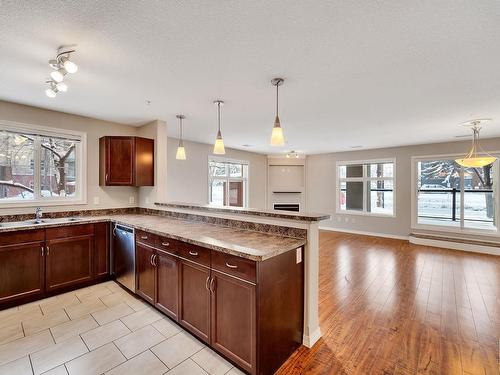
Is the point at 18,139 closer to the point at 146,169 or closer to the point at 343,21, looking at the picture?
the point at 146,169

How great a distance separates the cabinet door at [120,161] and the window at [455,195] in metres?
6.81

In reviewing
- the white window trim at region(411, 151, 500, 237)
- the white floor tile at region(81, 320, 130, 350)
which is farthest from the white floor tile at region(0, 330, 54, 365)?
the white window trim at region(411, 151, 500, 237)

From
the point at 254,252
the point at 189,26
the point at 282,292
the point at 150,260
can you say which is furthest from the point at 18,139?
the point at 282,292

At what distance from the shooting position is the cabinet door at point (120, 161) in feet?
11.9

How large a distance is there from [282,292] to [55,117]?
13.1 ft

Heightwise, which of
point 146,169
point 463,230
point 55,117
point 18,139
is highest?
point 55,117

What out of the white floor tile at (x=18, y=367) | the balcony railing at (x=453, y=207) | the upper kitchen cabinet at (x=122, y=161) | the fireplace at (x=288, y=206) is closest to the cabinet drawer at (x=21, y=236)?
the upper kitchen cabinet at (x=122, y=161)

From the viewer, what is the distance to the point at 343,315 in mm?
2609

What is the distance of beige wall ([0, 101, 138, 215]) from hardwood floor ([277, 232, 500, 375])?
3.60 meters

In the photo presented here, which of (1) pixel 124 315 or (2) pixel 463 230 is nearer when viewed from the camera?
(1) pixel 124 315

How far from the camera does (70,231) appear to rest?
307cm

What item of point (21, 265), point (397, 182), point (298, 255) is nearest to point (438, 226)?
point (397, 182)

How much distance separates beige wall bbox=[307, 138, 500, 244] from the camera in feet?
19.2

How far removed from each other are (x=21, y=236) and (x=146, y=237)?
4.82 feet
